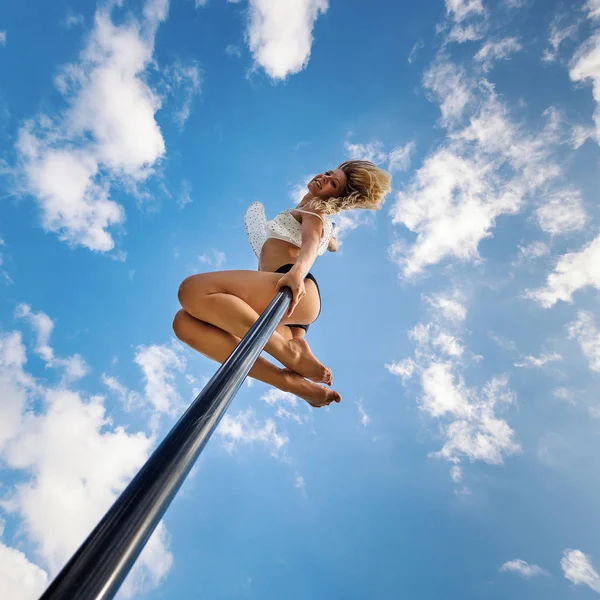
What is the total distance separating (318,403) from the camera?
2770 millimetres

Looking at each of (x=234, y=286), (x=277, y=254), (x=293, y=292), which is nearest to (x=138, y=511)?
(x=293, y=292)

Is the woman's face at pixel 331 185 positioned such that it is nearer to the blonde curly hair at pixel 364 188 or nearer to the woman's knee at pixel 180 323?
the blonde curly hair at pixel 364 188

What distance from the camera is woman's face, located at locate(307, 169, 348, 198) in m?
3.07

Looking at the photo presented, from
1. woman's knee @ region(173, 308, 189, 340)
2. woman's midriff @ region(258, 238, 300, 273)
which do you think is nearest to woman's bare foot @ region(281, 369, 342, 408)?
woman's knee @ region(173, 308, 189, 340)

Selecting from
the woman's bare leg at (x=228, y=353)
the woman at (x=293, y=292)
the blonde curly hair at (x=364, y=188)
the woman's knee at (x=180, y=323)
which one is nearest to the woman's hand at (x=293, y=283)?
the woman at (x=293, y=292)

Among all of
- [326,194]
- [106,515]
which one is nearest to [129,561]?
[106,515]

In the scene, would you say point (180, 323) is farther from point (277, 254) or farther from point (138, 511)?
point (138, 511)

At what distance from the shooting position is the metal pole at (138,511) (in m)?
0.51

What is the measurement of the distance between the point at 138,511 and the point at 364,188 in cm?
279

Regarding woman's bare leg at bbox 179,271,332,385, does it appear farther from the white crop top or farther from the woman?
the white crop top

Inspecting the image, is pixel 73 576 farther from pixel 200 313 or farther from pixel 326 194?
pixel 326 194

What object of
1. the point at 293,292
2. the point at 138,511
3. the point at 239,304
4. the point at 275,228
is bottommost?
the point at 138,511

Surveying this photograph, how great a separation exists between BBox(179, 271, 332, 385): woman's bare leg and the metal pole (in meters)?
1.35

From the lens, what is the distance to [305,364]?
8.73 feet
